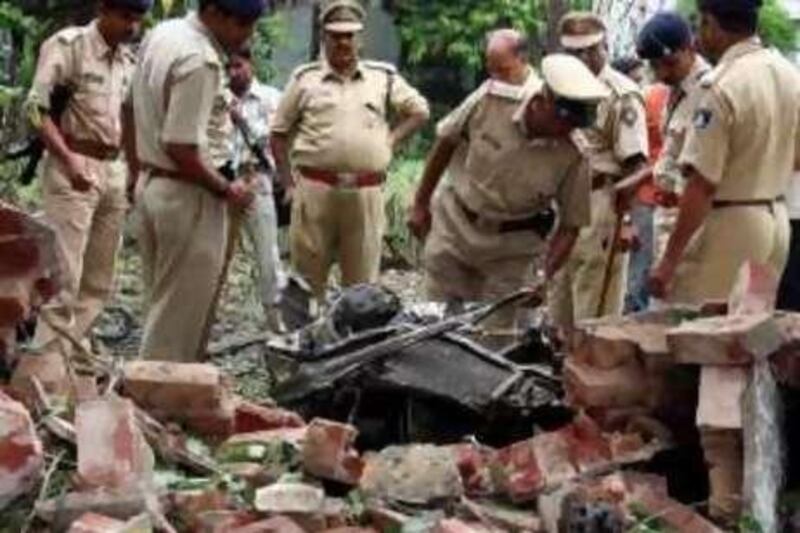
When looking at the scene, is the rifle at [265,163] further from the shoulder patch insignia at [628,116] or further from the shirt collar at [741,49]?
the shirt collar at [741,49]

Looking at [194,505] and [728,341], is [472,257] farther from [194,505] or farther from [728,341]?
[194,505]

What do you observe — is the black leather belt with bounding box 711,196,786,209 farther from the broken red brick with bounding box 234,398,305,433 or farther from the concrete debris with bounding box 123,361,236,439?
the concrete debris with bounding box 123,361,236,439

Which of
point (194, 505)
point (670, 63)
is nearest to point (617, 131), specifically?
point (670, 63)

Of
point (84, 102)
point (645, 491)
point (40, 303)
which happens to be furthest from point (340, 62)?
point (645, 491)

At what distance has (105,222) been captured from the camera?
799 cm

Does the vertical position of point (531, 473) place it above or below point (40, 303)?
below

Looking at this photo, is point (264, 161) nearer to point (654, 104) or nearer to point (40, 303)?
→ point (654, 104)

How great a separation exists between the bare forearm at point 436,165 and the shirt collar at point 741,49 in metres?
1.44

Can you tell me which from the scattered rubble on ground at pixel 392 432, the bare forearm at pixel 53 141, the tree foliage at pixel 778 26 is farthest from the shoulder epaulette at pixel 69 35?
the tree foliage at pixel 778 26

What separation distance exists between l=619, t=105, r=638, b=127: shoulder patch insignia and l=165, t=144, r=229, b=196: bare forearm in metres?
2.32

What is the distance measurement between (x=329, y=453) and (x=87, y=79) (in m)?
3.41

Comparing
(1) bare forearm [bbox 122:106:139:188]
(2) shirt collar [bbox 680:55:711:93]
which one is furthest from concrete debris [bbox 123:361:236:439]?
(2) shirt collar [bbox 680:55:711:93]

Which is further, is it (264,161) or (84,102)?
(264,161)

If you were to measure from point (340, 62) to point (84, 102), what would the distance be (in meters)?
1.50
